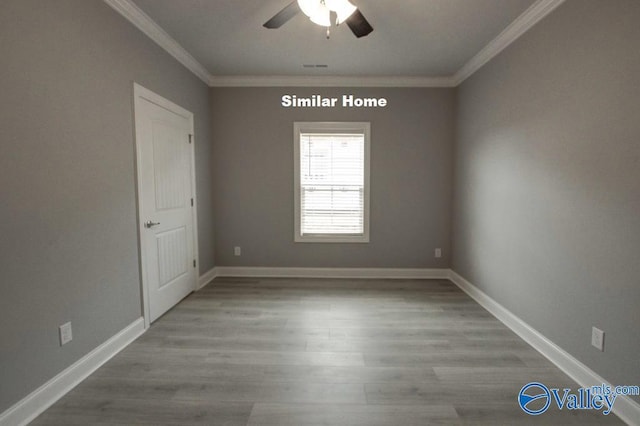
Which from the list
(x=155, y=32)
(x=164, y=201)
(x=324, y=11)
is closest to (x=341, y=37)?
(x=324, y=11)

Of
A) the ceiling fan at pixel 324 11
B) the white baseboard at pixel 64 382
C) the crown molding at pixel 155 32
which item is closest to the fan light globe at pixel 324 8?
the ceiling fan at pixel 324 11

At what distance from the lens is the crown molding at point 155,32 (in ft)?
7.59

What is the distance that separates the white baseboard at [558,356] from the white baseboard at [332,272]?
0.89 metres

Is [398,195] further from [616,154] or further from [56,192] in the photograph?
[56,192]

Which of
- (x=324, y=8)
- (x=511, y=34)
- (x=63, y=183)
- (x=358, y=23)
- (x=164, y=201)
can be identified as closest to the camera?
(x=63, y=183)

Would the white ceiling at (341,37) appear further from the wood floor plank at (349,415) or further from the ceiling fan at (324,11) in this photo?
the wood floor plank at (349,415)

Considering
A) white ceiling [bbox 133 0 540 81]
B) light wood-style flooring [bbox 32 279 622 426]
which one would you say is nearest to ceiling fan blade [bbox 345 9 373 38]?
white ceiling [bbox 133 0 540 81]

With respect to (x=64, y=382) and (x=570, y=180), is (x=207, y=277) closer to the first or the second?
(x=64, y=382)

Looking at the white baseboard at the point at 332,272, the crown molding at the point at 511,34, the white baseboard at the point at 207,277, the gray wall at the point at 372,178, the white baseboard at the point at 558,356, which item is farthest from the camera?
the white baseboard at the point at 332,272

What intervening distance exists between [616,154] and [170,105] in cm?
362

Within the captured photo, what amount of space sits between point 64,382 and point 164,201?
164 centimetres

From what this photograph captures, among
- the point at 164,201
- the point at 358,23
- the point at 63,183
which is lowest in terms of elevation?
the point at 164,201

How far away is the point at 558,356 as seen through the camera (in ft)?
7.03

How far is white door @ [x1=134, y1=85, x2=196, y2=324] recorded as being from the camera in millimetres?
2639
